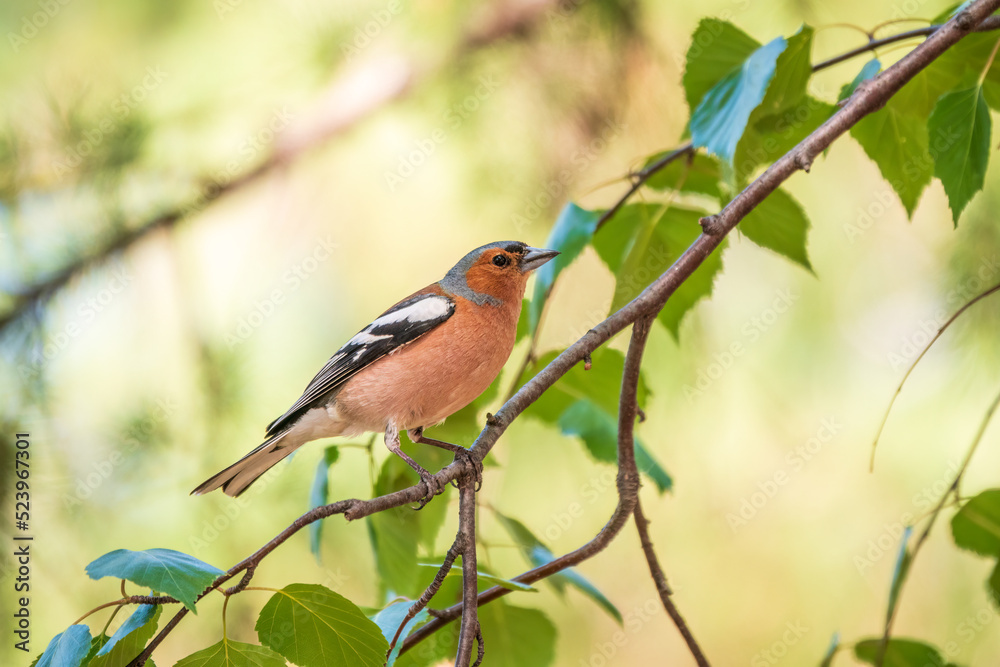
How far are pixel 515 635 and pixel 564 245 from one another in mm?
1043

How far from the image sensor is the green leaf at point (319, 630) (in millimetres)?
1424

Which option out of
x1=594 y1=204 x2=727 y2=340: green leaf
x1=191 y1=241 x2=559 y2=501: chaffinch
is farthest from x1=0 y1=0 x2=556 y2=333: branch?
x1=594 y1=204 x2=727 y2=340: green leaf

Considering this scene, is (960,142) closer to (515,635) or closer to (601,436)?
(601,436)

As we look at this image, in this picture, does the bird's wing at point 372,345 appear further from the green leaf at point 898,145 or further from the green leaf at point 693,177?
the green leaf at point 898,145

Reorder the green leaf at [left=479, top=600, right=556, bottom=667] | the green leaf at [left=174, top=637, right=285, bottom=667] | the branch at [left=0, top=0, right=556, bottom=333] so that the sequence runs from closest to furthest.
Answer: the green leaf at [left=174, top=637, right=285, bottom=667], the green leaf at [left=479, top=600, right=556, bottom=667], the branch at [left=0, top=0, right=556, bottom=333]

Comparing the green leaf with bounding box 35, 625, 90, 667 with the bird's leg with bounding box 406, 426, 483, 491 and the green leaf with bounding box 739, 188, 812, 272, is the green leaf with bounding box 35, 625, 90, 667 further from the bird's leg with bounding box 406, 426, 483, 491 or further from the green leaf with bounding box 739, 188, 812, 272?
the green leaf with bounding box 739, 188, 812, 272

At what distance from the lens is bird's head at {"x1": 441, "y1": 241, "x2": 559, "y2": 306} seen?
7.35 feet

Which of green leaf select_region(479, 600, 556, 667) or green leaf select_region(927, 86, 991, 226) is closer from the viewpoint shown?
green leaf select_region(927, 86, 991, 226)

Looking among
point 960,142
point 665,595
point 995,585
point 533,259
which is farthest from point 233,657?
point 960,142

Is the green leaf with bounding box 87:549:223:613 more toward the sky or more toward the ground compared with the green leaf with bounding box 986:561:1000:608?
more toward the sky

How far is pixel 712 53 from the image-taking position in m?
2.03

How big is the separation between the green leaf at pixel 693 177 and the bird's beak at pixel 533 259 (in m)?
0.26

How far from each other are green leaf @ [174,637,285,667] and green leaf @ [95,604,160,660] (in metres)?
0.08

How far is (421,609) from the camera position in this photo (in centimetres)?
148
